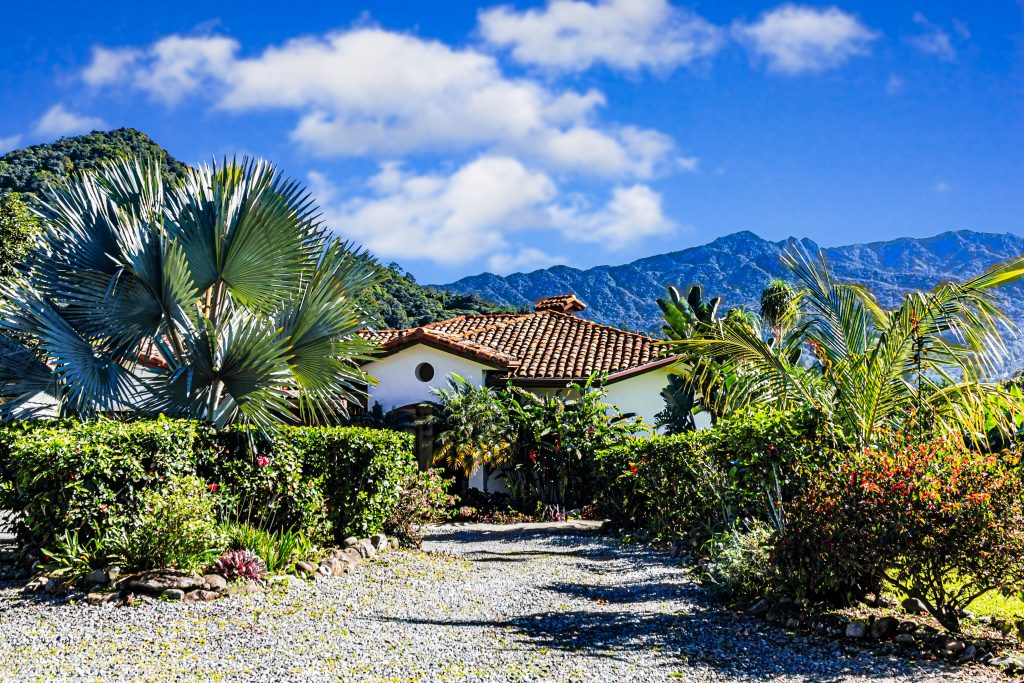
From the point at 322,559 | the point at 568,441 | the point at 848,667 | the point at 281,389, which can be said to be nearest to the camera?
the point at 848,667

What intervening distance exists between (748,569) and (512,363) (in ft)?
42.3

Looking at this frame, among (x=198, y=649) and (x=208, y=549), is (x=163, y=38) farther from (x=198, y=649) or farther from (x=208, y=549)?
(x=198, y=649)

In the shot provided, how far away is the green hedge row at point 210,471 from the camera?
8.40 m

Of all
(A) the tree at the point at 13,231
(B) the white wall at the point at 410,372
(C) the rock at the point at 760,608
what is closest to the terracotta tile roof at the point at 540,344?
(B) the white wall at the point at 410,372

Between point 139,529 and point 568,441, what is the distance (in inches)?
423

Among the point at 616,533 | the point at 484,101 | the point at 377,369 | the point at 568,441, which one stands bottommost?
the point at 616,533

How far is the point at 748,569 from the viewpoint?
26.9 feet

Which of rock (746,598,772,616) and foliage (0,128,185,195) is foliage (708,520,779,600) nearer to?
rock (746,598,772,616)

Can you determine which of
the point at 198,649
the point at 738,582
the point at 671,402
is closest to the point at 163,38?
the point at 198,649

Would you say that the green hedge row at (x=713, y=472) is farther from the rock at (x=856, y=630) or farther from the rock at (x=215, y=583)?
the rock at (x=215, y=583)

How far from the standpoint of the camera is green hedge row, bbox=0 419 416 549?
27.6 ft

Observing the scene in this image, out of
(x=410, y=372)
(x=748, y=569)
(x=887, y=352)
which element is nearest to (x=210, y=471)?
(x=748, y=569)

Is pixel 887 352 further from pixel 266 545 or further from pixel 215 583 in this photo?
pixel 215 583

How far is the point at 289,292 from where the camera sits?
469 inches
